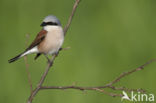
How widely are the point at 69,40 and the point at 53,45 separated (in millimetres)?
1440

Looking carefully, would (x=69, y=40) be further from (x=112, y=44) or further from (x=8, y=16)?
(x=8, y=16)

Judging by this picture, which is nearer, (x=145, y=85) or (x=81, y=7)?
(x=145, y=85)

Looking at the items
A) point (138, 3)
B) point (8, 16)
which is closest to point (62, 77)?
point (8, 16)

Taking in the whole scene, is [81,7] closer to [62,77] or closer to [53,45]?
[62,77]

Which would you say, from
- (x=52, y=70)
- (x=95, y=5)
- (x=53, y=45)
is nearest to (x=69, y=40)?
(x=52, y=70)

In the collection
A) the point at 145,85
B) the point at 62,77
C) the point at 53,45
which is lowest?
the point at 145,85

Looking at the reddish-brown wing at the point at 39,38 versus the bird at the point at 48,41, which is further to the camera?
the reddish-brown wing at the point at 39,38

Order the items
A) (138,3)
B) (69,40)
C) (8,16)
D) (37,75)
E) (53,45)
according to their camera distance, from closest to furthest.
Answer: (53,45), (37,75), (69,40), (8,16), (138,3)

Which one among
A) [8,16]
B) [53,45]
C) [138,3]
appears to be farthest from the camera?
[138,3]

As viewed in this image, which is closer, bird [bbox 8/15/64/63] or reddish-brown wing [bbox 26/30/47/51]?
bird [bbox 8/15/64/63]

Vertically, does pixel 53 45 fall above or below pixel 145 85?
above

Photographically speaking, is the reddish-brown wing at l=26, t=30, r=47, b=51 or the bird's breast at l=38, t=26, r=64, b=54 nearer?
the bird's breast at l=38, t=26, r=64, b=54

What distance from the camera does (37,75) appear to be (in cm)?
486

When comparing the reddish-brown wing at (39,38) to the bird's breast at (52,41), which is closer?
the bird's breast at (52,41)
